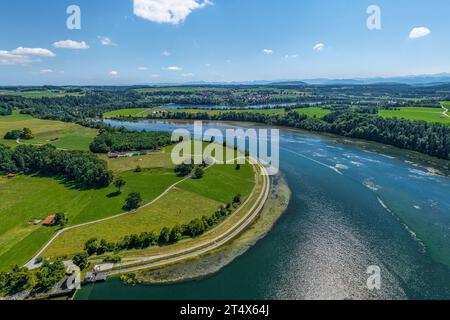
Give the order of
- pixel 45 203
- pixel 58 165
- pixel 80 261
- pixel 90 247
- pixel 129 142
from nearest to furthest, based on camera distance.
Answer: pixel 80 261 < pixel 90 247 < pixel 45 203 < pixel 58 165 < pixel 129 142

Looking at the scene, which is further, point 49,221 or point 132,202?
point 132,202

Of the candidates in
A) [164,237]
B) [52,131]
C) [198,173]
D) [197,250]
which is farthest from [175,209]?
[52,131]

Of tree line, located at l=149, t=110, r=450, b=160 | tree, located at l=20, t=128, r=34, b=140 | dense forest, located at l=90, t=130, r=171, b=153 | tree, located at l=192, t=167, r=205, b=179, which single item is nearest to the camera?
tree, located at l=192, t=167, r=205, b=179

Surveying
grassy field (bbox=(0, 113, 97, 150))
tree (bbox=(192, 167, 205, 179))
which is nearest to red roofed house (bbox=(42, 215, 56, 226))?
tree (bbox=(192, 167, 205, 179))

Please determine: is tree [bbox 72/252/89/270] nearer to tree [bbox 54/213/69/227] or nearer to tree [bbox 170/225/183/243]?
tree [bbox 54/213/69/227]

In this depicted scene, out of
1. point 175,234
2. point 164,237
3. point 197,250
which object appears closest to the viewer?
point 197,250

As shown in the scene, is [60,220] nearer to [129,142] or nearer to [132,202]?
[132,202]

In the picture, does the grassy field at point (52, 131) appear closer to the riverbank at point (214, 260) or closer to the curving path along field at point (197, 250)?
the curving path along field at point (197, 250)
